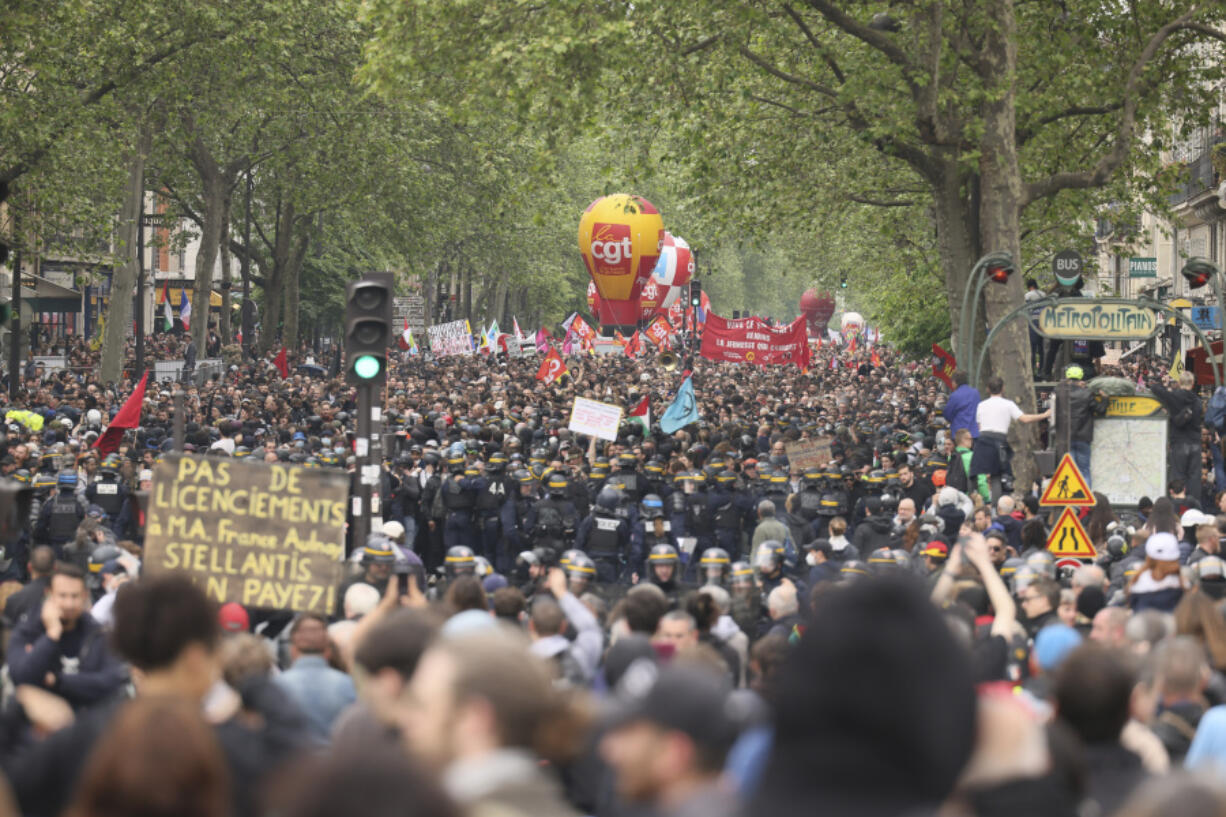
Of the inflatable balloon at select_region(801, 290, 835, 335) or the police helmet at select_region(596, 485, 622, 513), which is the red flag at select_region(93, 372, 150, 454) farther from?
the inflatable balloon at select_region(801, 290, 835, 335)

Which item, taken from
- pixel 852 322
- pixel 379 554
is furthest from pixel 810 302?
pixel 379 554

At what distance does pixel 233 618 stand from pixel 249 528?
1.78 ft

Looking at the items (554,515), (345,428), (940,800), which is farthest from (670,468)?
(940,800)

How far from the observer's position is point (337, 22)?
34.1 m

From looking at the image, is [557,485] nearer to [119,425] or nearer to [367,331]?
[367,331]

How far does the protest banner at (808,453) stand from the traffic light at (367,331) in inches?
363

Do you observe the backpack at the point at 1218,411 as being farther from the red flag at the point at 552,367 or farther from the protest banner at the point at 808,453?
the red flag at the point at 552,367

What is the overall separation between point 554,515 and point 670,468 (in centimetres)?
268

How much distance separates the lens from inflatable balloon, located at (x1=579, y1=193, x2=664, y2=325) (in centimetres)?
4709

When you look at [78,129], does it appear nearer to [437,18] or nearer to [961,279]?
[437,18]

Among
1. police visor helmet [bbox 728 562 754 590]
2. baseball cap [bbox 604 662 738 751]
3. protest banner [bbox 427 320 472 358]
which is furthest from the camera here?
protest banner [bbox 427 320 472 358]

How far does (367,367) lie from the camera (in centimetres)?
1190

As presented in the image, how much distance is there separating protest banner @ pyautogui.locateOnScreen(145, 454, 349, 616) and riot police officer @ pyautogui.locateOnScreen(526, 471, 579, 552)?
24.1 feet

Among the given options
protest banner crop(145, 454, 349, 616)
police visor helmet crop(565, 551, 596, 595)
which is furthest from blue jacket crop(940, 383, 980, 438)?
protest banner crop(145, 454, 349, 616)
